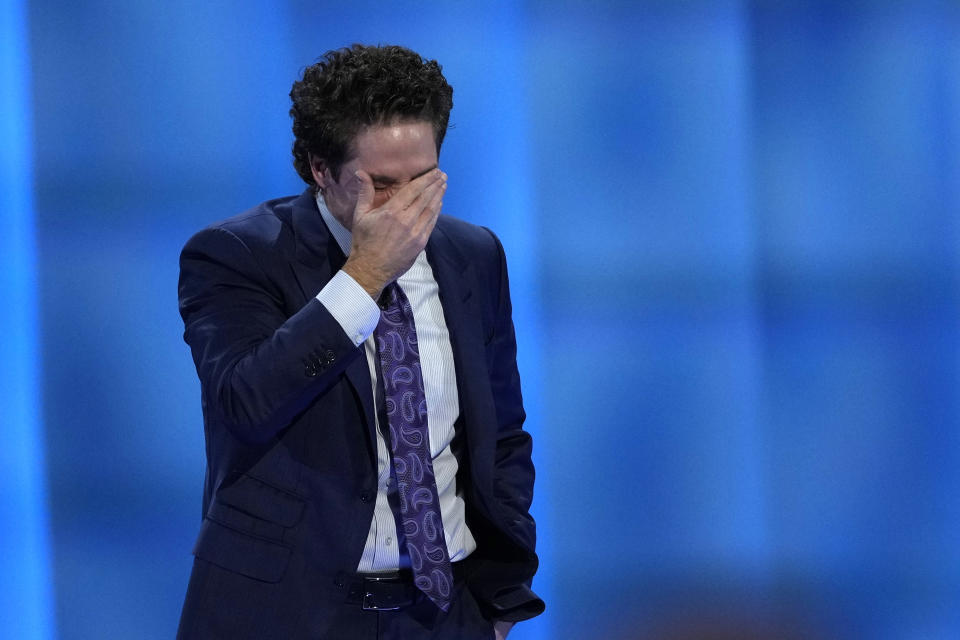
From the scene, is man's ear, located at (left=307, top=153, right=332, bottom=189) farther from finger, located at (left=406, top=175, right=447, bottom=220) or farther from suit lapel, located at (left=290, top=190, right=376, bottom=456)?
finger, located at (left=406, top=175, right=447, bottom=220)

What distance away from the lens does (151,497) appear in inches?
98.2

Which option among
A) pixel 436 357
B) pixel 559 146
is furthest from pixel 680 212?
pixel 436 357

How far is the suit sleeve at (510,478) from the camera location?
1692 millimetres

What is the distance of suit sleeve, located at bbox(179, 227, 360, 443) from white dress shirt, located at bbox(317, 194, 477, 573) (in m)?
0.03

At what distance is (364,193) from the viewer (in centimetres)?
151

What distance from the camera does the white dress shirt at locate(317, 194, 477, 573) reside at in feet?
4.72

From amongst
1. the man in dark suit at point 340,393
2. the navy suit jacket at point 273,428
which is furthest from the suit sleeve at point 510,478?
the navy suit jacket at point 273,428

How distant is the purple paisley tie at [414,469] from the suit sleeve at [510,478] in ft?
0.54

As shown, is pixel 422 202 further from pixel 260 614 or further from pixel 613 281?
pixel 613 281

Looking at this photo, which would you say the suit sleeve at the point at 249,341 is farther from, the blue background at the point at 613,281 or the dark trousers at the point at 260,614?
the blue background at the point at 613,281

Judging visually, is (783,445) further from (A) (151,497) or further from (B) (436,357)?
(A) (151,497)

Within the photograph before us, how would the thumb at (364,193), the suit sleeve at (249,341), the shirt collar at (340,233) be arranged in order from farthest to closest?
the shirt collar at (340,233) → the thumb at (364,193) → the suit sleeve at (249,341)

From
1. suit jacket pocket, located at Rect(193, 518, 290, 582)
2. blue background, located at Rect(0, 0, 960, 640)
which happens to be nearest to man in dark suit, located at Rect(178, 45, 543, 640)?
suit jacket pocket, located at Rect(193, 518, 290, 582)

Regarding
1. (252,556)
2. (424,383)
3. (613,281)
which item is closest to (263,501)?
(252,556)
